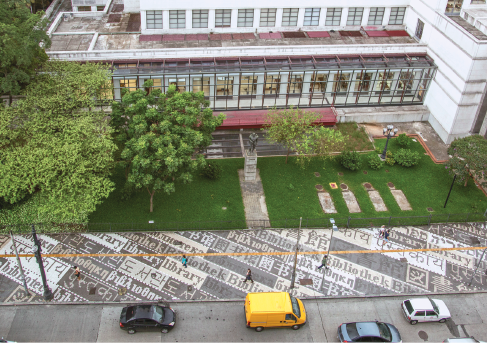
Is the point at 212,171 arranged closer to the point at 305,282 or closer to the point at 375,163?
the point at 305,282

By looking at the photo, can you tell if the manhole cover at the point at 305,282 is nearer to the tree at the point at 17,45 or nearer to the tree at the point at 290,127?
the tree at the point at 290,127

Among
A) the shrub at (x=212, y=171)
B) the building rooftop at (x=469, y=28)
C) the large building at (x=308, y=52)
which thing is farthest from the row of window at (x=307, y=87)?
the shrub at (x=212, y=171)

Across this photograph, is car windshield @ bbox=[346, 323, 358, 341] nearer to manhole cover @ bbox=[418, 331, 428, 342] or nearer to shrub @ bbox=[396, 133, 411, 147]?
manhole cover @ bbox=[418, 331, 428, 342]

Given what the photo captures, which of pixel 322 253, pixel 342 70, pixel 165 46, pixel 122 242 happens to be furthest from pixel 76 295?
pixel 342 70

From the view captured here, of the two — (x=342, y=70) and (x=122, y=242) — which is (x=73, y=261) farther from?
(x=342, y=70)

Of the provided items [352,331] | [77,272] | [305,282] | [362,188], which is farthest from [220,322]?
[362,188]

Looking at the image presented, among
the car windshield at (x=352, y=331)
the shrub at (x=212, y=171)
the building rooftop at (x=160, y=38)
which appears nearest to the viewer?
the car windshield at (x=352, y=331)

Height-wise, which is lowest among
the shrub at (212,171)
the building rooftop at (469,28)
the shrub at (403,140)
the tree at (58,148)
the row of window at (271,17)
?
the shrub at (212,171)
